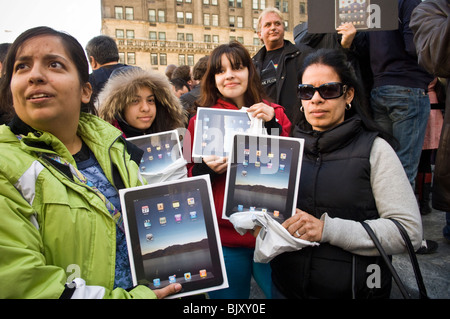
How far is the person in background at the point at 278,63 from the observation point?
13.3 feet

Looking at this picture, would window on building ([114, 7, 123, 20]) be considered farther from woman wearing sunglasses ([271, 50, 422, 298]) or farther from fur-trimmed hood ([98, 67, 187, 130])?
woman wearing sunglasses ([271, 50, 422, 298])

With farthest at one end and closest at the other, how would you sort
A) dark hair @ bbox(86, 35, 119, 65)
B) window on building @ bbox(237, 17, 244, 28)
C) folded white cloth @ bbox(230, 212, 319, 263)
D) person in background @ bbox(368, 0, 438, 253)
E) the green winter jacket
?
1. window on building @ bbox(237, 17, 244, 28)
2. dark hair @ bbox(86, 35, 119, 65)
3. person in background @ bbox(368, 0, 438, 253)
4. folded white cloth @ bbox(230, 212, 319, 263)
5. the green winter jacket

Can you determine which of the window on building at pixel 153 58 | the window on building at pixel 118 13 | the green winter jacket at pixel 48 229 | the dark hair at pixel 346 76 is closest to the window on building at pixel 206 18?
the window on building at pixel 153 58

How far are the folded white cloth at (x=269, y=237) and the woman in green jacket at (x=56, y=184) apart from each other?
1.63ft

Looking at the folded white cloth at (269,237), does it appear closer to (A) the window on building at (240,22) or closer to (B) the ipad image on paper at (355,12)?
(B) the ipad image on paper at (355,12)

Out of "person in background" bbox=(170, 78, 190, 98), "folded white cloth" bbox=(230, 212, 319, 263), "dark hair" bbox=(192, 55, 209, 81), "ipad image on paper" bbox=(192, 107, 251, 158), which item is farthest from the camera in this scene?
"person in background" bbox=(170, 78, 190, 98)

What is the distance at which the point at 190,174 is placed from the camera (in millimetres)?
2471

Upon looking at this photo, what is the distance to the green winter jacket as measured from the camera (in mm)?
1083

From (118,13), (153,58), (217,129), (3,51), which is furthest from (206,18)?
(217,129)

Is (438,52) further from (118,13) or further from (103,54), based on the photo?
(118,13)

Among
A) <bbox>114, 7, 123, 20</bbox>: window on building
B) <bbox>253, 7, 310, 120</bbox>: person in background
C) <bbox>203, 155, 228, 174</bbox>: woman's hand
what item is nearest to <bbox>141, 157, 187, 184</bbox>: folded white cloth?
<bbox>203, 155, 228, 174</bbox>: woman's hand

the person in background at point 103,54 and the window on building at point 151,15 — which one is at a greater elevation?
the window on building at point 151,15

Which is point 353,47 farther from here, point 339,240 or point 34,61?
point 34,61

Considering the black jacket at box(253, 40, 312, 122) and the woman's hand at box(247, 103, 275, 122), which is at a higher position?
the black jacket at box(253, 40, 312, 122)
